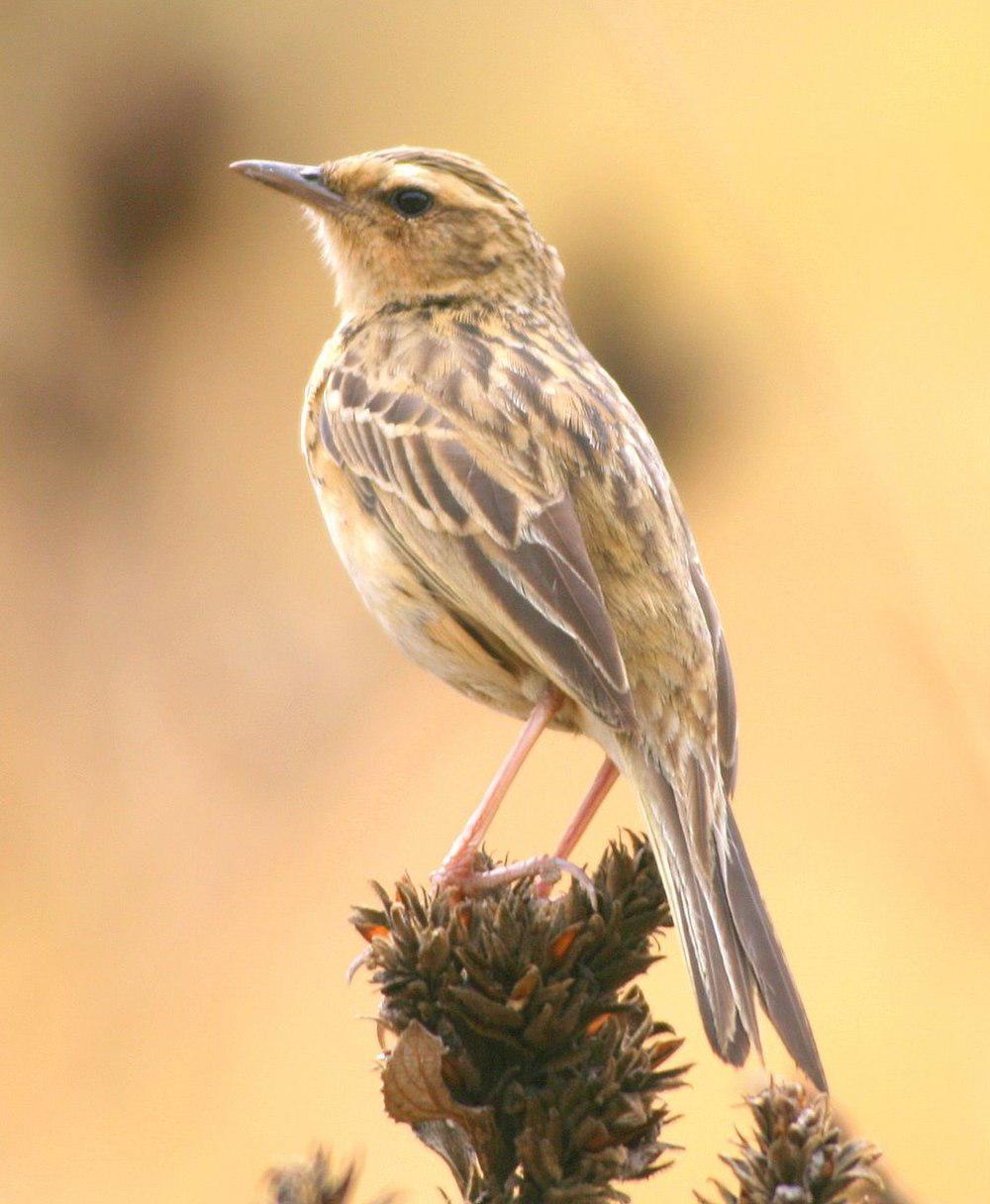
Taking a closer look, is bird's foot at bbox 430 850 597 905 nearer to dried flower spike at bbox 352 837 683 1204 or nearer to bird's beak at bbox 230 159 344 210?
dried flower spike at bbox 352 837 683 1204

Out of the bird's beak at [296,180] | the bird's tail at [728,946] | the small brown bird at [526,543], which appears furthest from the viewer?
the bird's beak at [296,180]

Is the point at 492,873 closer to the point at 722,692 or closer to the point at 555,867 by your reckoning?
the point at 555,867

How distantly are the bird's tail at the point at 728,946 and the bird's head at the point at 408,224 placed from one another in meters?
1.94

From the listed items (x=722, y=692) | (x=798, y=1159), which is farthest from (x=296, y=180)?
(x=798, y=1159)

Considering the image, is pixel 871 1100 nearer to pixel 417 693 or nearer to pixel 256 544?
pixel 417 693

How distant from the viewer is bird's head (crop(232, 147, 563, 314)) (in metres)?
4.49

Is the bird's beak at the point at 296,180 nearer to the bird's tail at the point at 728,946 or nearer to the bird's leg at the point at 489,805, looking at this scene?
the bird's leg at the point at 489,805

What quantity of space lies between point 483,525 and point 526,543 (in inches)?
5.1

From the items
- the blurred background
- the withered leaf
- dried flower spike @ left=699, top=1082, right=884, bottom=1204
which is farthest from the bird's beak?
dried flower spike @ left=699, top=1082, right=884, bottom=1204

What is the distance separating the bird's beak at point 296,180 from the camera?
4.33 m

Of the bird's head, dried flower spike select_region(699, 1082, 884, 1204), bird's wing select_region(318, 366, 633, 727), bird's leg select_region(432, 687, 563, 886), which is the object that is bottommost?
dried flower spike select_region(699, 1082, 884, 1204)

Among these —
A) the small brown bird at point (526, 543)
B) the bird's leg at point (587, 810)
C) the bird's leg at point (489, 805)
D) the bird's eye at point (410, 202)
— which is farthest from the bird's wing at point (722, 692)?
the bird's eye at point (410, 202)

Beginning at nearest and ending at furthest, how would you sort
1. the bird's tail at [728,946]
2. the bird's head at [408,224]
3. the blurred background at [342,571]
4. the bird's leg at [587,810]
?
the bird's tail at [728,946]
the bird's leg at [587,810]
the bird's head at [408,224]
the blurred background at [342,571]

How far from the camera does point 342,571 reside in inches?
215
